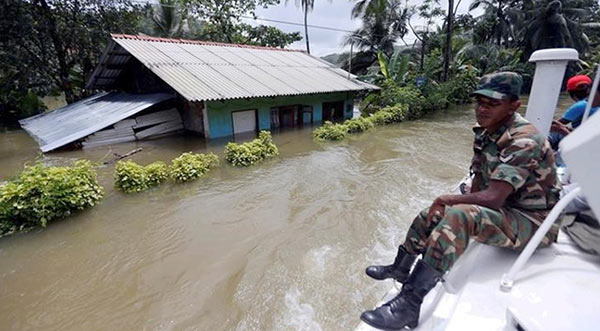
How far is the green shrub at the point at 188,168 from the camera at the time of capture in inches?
279

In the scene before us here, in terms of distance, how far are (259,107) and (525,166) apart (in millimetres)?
11601

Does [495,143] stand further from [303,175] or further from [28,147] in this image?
[28,147]

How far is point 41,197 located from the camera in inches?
198

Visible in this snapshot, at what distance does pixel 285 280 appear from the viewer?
3789mm

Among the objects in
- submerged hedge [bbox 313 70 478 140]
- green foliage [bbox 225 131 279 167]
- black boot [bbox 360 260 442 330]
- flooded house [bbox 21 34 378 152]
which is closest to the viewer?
black boot [bbox 360 260 442 330]

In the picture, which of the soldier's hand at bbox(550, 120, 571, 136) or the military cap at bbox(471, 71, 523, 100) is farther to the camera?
the soldier's hand at bbox(550, 120, 571, 136)

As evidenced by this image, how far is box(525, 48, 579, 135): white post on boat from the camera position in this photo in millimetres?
2904

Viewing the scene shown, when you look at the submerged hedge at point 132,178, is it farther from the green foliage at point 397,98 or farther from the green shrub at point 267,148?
the green foliage at point 397,98

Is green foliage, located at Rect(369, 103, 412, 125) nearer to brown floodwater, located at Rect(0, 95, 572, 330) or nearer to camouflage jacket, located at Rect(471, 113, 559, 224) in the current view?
brown floodwater, located at Rect(0, 95, 572, 330)

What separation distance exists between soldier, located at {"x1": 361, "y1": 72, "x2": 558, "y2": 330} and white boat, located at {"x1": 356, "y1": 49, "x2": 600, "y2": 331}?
12 cm

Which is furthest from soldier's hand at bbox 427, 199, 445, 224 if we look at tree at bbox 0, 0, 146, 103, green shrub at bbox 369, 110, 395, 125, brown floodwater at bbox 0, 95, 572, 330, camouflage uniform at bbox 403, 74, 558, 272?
tree at bbox 0, 0, 146, 103

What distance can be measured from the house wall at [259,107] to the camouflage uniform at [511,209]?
10370mm

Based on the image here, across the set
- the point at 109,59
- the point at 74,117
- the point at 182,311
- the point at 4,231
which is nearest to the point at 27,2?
the point at 109,59

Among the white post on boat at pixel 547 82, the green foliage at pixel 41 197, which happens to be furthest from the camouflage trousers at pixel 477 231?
the green foliage at pixel 41 197
